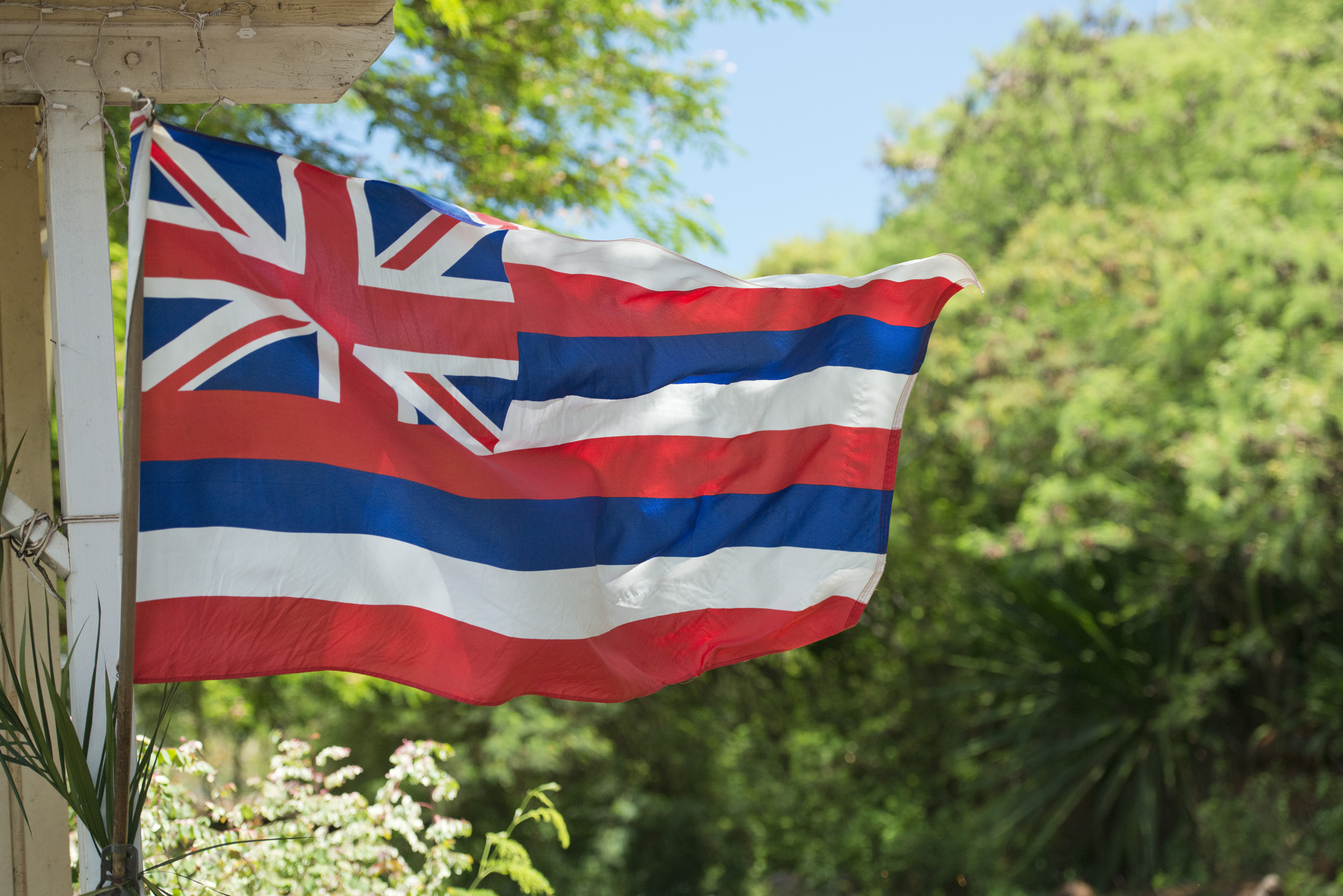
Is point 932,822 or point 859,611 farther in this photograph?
point 932,822

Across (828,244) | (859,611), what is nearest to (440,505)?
(859,611)

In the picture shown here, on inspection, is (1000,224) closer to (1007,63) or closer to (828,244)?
(1007,63)

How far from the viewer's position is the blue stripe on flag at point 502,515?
240cm

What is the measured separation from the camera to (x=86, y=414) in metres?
2.57

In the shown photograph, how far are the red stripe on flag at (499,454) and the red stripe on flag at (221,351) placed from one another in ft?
0.07

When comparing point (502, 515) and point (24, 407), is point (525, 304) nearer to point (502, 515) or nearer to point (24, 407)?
point (502, 515)

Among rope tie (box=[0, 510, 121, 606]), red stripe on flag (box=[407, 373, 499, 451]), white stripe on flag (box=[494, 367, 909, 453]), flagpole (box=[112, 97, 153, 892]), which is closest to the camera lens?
flagpole (box=[112, 97, 153, 892])

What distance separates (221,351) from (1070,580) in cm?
1142

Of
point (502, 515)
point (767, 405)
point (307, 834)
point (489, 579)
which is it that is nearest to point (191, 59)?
point (502, 515)

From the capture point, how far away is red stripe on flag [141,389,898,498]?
241cm

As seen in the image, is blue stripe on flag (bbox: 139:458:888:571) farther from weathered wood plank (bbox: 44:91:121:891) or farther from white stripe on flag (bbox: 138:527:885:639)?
weathered wood plank (bbox: 44:91:121:891)

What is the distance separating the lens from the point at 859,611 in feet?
10.3

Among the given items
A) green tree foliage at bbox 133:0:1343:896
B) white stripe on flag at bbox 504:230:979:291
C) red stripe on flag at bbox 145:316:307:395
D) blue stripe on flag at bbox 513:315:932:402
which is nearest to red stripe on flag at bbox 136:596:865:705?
red stripe on flag at bbox 145:316:307:395

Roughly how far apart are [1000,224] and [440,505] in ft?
40.1
